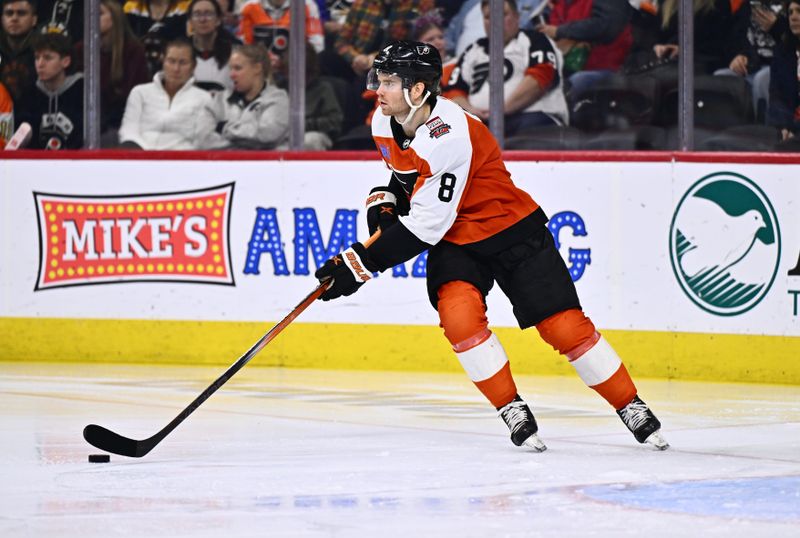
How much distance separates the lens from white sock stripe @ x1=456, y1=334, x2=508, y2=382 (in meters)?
4.47

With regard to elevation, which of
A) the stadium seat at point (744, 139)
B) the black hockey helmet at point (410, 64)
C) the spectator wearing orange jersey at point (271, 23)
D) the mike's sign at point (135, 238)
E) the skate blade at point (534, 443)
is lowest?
the mike's sign at point (135, 238)

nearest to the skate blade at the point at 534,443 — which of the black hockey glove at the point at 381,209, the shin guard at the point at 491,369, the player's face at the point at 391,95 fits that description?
the shin guard at the point at 491,369

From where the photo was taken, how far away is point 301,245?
7152mm

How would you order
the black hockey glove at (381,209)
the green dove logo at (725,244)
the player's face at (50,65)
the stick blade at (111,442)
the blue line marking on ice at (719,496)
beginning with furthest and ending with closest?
the player's face at (50,65) → the green dove logo at (725,244) → the black hockey glove at (381,209) → the stick blade at (111,442) → the blue line marking on ice at (719,496)

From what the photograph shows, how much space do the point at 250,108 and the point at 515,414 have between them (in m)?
3.45

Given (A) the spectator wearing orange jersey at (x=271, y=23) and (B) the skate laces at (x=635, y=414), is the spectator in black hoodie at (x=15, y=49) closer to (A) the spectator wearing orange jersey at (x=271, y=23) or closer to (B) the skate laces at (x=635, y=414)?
(A) the spectator wearing orange jersey at (x=271, y=23)

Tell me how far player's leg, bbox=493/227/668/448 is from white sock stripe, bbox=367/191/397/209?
1.26 feet

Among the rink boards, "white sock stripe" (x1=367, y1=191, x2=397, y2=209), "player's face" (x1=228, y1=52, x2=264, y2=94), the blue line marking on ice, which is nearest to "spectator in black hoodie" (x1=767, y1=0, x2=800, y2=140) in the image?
the rink boards

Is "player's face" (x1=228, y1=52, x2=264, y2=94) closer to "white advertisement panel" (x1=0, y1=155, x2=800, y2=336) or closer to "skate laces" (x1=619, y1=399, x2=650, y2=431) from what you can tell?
"white advertisement panel" (x1=0, y1=155, x2=800, y2=336)

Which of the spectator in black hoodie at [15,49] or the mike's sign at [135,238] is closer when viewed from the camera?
the mike's sign at [135,238]

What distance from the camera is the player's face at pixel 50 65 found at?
25.1 ft

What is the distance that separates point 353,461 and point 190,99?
363 centimetres

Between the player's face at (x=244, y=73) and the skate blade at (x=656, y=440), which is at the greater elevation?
the player's face at (x=244, y=73)

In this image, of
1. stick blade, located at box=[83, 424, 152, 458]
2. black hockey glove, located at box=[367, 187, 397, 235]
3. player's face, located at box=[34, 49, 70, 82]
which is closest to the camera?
stick blade, located at box=[83, 424, 152, 458]
